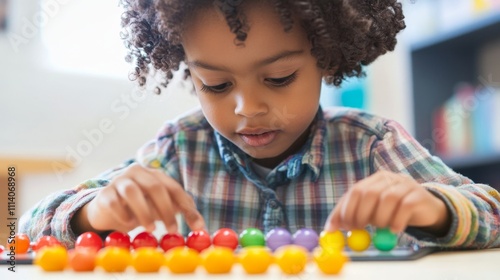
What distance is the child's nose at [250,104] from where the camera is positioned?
828 mm

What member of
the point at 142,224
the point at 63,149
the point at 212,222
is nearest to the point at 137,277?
the point at 142,224

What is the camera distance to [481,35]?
2.14m

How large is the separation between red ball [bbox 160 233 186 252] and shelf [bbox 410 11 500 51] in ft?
5.32

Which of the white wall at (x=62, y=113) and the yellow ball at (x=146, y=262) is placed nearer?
the yellow ball at (x=146, y=262)

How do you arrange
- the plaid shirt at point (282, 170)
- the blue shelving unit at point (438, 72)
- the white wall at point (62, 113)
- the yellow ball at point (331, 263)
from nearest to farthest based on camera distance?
the yellow ball at point (331, 263), the plaid shirt at point (282, 170), the white wall at point (62, 113), the blue shelving unit at point (438, 72)

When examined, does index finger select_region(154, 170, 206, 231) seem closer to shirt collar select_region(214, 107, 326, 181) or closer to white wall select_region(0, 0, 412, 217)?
shirt collar select_region(214, 107, 326, 181)

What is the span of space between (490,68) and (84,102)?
4.77 ft

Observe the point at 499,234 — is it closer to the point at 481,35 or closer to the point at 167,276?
the point at 167,276

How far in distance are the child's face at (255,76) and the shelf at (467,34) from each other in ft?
4.31

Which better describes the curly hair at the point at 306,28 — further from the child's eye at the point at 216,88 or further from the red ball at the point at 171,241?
the red ball at the point at 171,241

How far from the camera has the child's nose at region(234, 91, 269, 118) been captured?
83 centimetres

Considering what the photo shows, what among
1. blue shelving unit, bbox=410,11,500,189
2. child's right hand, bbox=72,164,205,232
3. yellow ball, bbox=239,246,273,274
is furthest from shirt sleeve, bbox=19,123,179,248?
blue shelving unit, bbox=410,11,500,189

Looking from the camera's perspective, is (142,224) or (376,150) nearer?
(142,224)

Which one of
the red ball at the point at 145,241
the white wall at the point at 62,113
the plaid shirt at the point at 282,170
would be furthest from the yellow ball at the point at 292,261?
the white wall at the point at 62,113
